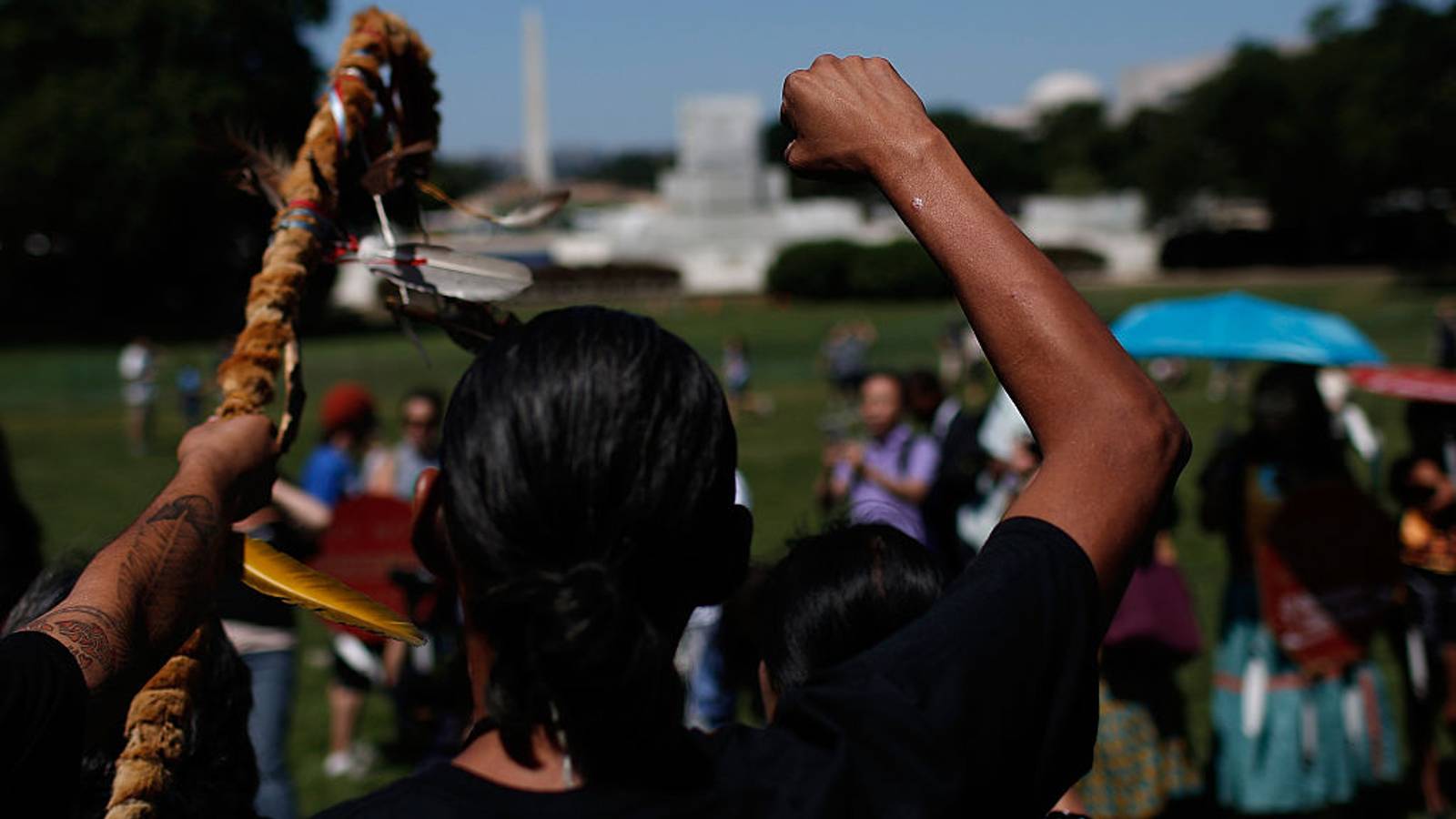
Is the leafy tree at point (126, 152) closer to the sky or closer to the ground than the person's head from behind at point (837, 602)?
closer to the ground

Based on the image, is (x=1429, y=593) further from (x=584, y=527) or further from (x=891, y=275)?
(x=891, y=275)

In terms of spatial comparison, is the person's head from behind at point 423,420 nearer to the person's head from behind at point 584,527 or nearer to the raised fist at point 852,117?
the raised fist at point 852,117

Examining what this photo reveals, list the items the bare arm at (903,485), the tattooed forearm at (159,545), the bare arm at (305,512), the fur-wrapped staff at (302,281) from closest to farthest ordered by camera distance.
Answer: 1. the tattooed forearm at (159,545)
2. the fur-wrapped staff at (302,281)
3. the bare arm at (305,512)
4. the bare arm at (903,485)

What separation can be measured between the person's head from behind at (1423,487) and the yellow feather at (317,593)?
16.6ft

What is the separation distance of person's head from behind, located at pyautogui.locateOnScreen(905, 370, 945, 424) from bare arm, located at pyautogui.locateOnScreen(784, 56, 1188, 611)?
5.35 meters

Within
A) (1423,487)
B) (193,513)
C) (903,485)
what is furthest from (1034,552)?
(903,485)

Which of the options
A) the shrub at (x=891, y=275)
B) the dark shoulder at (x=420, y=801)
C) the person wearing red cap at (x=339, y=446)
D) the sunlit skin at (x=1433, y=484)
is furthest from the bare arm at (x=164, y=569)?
the shrub at (x=891, y=275)

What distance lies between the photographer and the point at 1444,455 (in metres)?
5.58

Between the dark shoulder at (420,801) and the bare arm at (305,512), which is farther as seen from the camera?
the bare arm at (305,512)

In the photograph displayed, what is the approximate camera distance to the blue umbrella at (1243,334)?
5758mm

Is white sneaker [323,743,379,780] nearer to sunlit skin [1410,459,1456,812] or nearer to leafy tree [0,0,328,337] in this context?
sunlit skin [1410,459,1456,812]

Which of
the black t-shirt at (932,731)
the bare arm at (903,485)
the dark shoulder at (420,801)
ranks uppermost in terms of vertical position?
the black t-shirt at (932,731)

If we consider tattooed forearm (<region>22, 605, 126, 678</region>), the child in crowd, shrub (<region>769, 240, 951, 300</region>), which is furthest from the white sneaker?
shrub (<region>769, 240, 951, 300</region>)

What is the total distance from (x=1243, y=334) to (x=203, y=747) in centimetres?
500
